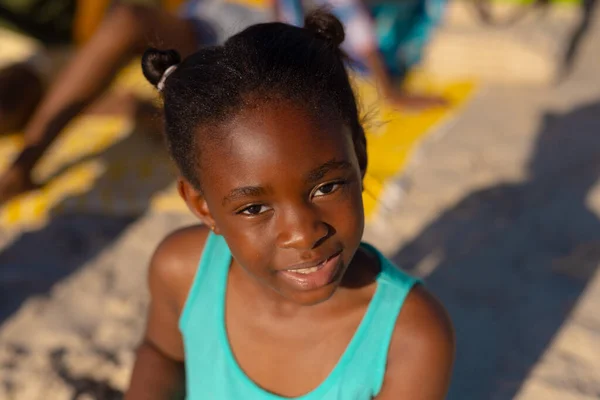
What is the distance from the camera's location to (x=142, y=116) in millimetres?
3461

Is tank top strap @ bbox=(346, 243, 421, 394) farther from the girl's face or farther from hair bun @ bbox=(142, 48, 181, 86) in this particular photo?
hair bun @ bbox=(142, 48, 181, 86)

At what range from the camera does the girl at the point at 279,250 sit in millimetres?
1110

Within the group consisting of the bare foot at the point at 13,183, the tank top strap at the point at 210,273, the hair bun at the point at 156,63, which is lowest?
the bare foot at the point at 13,183

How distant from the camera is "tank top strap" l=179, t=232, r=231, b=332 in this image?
58.4 inches

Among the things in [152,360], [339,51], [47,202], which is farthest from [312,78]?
[47,202]

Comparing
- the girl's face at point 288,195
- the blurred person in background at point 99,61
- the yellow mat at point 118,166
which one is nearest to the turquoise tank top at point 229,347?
the girl's face at point 288,195

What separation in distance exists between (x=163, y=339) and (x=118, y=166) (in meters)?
1.65

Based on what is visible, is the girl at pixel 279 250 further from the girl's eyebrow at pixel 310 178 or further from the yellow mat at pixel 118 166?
the yellow mat at pixel 118 166

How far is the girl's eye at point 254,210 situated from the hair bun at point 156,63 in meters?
0.35

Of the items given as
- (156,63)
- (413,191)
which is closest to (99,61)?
(413,191)

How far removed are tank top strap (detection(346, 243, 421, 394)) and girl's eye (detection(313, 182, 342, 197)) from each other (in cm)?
29

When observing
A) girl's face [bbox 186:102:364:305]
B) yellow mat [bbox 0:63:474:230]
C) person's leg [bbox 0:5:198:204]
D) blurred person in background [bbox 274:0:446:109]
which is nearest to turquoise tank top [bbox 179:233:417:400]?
girl's face [bbox 186:102:364:305]

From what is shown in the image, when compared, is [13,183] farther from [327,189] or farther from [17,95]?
[327,189]

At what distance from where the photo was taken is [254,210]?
1.16m
